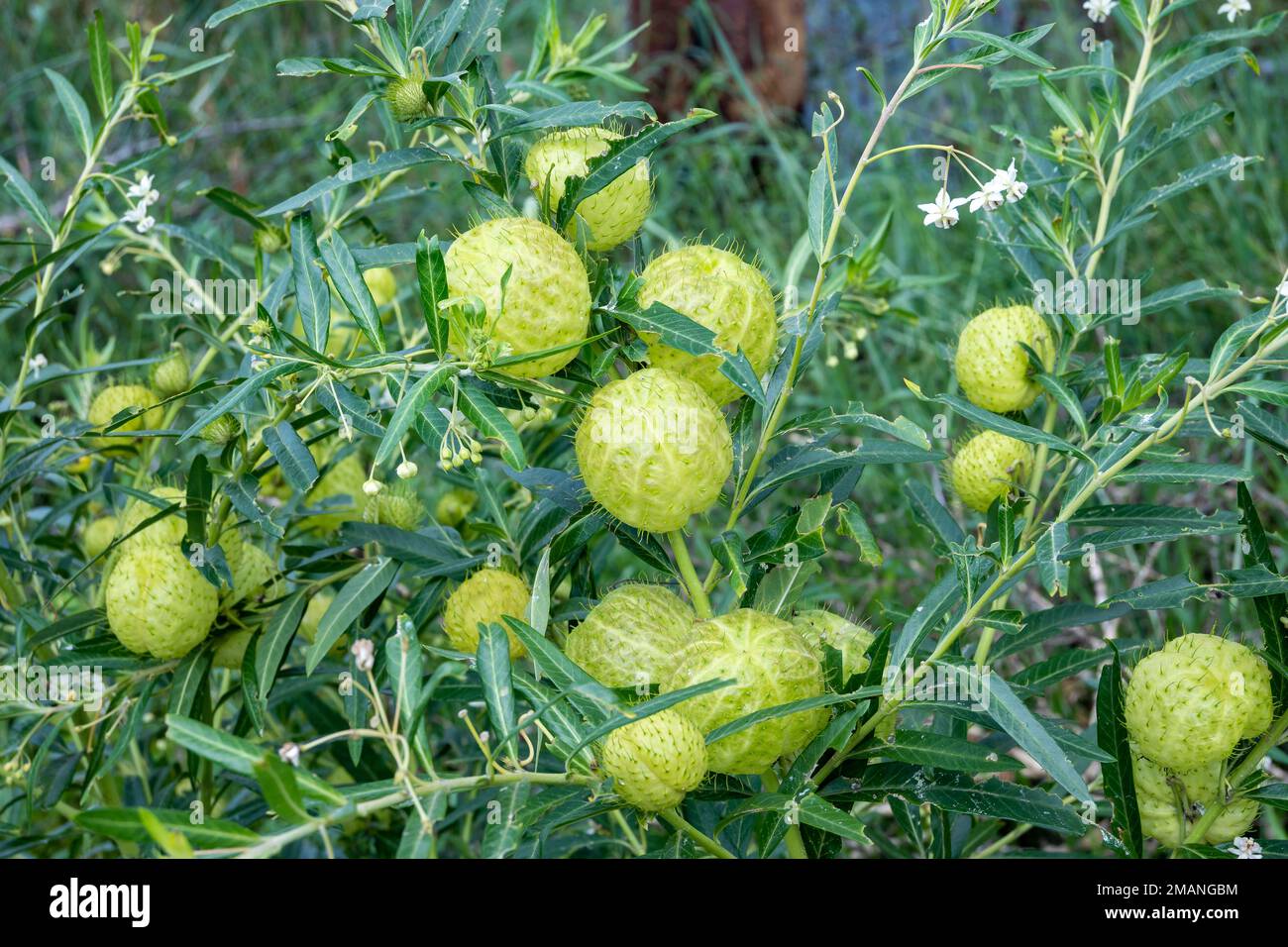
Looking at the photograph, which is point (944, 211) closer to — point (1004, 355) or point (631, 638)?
point (1004, 355)

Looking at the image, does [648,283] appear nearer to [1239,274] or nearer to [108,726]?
[108,726]

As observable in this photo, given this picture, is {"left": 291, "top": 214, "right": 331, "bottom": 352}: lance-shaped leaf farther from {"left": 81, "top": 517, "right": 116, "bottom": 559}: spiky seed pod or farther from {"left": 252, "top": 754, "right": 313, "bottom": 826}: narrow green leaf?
{"left": 81, "top": 517, "right": 116, "bottom": 559}: spiky seed pod

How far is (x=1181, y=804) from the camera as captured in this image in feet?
4.09

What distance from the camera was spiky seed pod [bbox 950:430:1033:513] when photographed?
1.44m

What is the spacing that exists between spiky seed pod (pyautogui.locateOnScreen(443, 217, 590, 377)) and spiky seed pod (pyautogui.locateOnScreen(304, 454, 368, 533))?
64 cm

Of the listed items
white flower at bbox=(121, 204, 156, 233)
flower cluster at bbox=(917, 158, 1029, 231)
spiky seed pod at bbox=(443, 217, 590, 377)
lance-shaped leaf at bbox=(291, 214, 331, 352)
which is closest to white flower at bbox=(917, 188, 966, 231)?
flower cluster at bbox=(917, 158, 1029, 231)

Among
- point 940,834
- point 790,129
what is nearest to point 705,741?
point 940,834

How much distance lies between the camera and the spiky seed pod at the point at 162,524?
1.44 m

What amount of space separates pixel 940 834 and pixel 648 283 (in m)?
0.77

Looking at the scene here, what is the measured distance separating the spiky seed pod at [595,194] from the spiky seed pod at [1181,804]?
2.54 ft

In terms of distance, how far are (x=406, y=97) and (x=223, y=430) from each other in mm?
463

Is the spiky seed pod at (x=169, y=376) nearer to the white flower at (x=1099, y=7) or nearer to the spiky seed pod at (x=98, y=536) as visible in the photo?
the spiky seed pod at (x=98, y=536)
